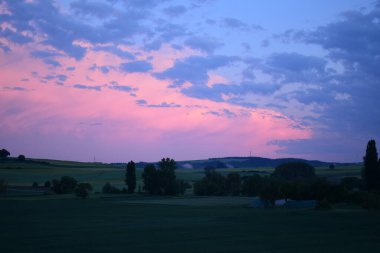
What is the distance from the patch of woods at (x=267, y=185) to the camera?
65.8 m

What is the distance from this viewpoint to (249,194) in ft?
337

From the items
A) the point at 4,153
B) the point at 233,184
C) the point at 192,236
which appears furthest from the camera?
the point at 4,153

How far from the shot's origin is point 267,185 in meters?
67.1

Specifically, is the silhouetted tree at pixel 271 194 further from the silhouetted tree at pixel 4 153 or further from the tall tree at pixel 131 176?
the silhouetted tree at pixel 4 153

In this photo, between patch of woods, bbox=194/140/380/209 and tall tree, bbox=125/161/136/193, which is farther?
tall tree, bbox=125/161/136/193

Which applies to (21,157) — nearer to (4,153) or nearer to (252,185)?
(4,153)

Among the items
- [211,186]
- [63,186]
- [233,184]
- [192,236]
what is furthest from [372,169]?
[63,186]

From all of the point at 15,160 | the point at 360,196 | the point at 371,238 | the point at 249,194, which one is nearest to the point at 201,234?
the point at 371,238

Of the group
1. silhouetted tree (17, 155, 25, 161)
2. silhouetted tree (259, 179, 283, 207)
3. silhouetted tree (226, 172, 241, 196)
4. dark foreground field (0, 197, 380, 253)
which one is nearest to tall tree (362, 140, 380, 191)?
silhouetted tree (259, 179, 283, 207)

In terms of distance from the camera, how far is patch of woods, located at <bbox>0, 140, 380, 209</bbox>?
216 feet

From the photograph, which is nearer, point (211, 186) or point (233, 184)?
point (211, 186)

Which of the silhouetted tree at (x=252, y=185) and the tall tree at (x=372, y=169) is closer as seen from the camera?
the tall tree at (x=372, y=169)

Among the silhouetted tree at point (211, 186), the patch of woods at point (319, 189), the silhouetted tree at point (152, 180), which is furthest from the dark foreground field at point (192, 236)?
the silhouetted tree at point (152, 180)

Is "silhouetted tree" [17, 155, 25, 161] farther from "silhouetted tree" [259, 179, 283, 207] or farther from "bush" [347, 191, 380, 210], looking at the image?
"bush" [347, 191, 380, 210]
